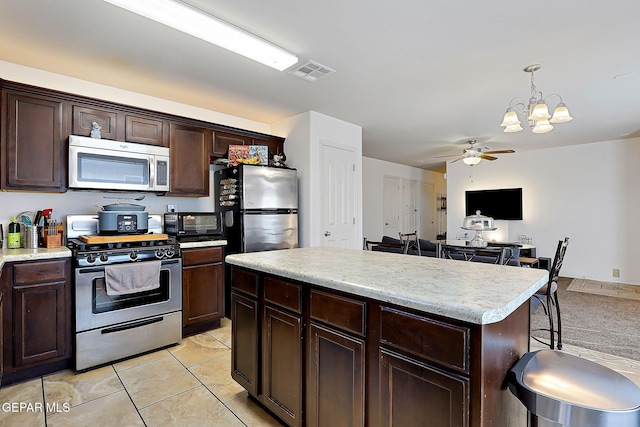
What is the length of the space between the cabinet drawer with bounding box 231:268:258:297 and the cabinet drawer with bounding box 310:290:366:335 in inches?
19.4

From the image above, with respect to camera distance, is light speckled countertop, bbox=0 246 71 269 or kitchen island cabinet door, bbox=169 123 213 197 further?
kitchen island cabinet door, bbox=169 123 213 197

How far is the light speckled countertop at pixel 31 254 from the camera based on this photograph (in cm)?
216

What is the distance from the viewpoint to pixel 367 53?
8.37ft

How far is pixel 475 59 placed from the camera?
264 centimetres

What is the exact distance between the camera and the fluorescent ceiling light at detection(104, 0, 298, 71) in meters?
1.82

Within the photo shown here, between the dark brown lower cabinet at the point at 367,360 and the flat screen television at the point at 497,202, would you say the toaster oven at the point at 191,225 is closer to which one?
the dark brown lower cabinet at the point at 367,360

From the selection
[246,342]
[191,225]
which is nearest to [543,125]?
[246,342]

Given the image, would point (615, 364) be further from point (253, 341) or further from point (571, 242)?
point (571, 242)

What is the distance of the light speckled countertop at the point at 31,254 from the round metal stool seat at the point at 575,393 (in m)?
2.94

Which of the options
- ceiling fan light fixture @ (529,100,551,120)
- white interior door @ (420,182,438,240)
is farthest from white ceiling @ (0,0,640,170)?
white interior door @ (420,182,438,240)

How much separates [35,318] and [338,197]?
3.27 metres

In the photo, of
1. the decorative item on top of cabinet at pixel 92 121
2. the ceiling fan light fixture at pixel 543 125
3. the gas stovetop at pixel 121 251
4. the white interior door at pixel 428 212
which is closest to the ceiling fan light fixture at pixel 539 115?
the ceiling fan light fixture at pixel 543 125

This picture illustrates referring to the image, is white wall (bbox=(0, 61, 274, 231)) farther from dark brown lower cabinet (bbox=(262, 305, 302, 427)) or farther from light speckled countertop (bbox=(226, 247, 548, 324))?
dark brown lower cabinet (bbox=(262, 305, 302, 427))

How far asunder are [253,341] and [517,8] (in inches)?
104
